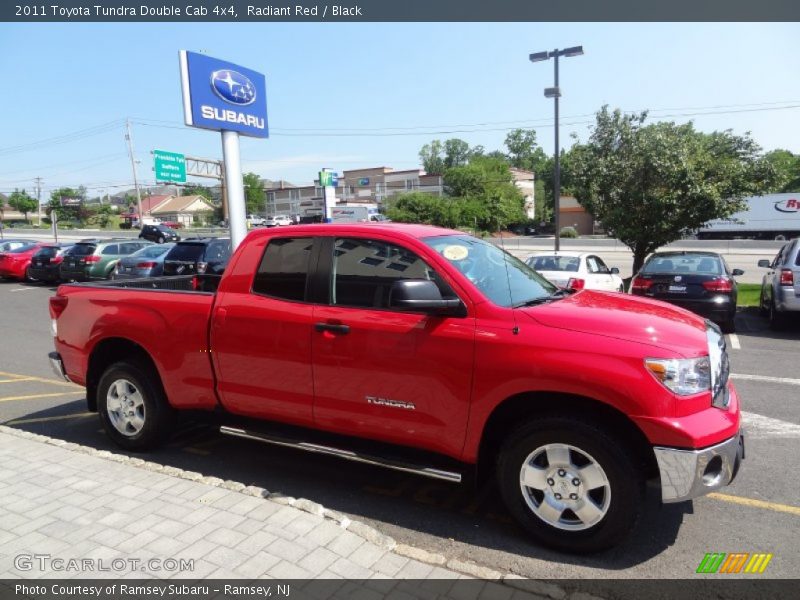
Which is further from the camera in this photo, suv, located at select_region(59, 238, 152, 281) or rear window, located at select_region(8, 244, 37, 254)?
rear window, located at select_region(8, 244, 37, 254)

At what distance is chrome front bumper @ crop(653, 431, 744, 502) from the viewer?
2.90 meters

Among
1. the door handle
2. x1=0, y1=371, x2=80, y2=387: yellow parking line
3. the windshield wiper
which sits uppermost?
the windshield wiper

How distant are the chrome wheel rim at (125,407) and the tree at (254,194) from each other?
332ft

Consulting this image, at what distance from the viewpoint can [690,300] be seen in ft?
32.5

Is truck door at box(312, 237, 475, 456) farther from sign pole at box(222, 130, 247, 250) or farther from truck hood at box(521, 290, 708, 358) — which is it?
sign pole at box(222, 130, 247, 250)

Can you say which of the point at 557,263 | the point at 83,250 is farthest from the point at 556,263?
the point at 83,250

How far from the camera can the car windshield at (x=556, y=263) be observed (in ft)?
37.3

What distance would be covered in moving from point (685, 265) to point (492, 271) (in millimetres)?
8143

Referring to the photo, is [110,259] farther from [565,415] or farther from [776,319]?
[565,415]

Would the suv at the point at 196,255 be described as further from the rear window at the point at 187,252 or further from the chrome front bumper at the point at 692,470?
the chrome front bumper at the point at 692,470

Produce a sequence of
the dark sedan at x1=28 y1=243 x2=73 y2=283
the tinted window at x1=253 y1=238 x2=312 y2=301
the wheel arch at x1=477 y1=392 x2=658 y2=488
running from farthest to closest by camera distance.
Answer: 1. the dark sedan at x1=28 y1=243 x2=73 y2=283
2. the tinted window at x1=253 y1=238 x2=312 y2=301
3. the wheel arch at x1=477 y1=392 x2=658 y2=488

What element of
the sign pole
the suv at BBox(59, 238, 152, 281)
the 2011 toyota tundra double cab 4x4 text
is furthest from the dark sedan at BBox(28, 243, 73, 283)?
the 2011 toyota tundra double cab 4x4 text

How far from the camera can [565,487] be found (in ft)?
10.4

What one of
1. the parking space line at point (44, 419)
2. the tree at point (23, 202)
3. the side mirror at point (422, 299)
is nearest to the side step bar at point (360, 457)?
the side mirror at point (422, 299)
